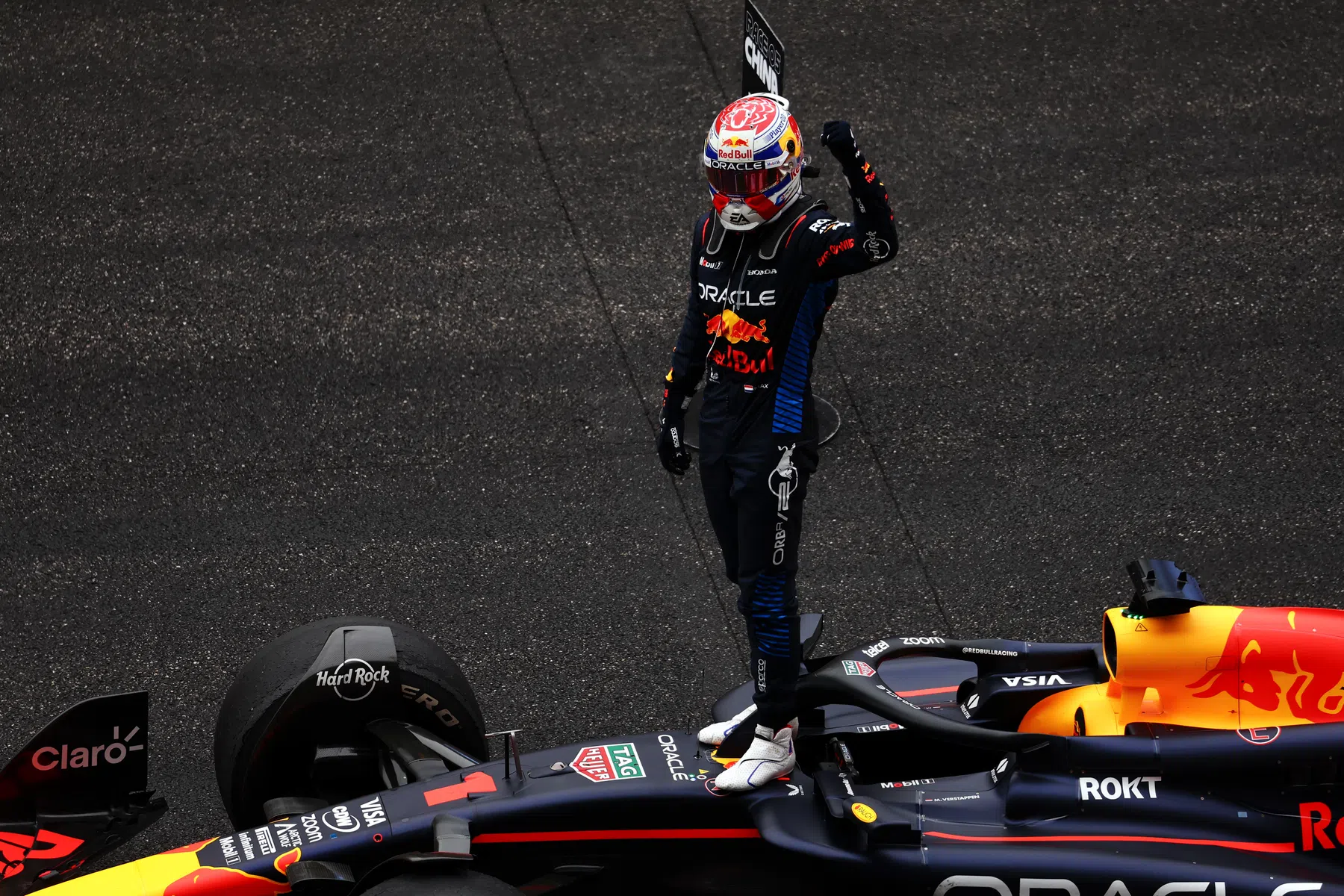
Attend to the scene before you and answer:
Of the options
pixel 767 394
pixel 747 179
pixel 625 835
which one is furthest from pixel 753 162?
pixel 625 835

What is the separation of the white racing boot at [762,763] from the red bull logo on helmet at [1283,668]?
1.13 meters

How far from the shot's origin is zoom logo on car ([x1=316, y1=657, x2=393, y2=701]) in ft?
14.2

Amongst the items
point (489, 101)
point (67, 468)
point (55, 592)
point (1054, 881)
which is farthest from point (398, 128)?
point (1054, 881)

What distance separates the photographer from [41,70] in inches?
321

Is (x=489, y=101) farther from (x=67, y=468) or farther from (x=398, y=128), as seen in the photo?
(x=67, y=468)

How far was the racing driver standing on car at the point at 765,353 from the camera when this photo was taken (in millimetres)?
3848

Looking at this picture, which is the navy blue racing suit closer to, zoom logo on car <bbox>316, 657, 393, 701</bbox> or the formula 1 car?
the formula 1 car

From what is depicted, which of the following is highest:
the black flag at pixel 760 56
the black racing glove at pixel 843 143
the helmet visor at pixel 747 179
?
the black racing glove at pixel 843 143

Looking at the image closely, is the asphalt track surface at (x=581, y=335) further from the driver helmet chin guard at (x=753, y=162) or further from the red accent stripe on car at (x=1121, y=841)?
the driver helmet chin guard at (x=753, y=162)

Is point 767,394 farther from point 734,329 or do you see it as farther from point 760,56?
point 760,56

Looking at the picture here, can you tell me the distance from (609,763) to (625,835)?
0.20m

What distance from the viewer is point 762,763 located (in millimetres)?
3994

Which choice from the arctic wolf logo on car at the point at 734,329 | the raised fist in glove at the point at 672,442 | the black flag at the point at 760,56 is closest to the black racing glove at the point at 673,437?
the raised fist in glove at the point at 672,442

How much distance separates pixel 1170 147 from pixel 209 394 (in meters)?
5.00
